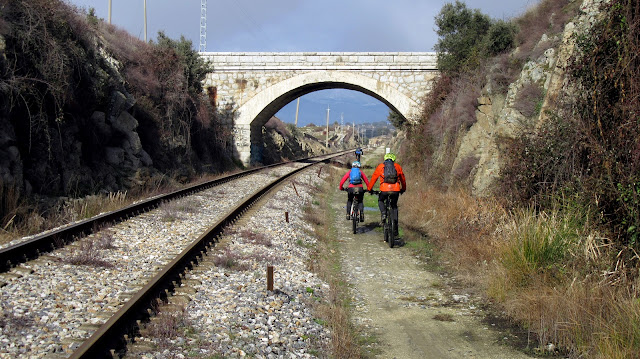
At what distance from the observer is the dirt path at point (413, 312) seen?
4.71m

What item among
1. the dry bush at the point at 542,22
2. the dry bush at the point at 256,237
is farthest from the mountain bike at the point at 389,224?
the dry bush at the point at 542,22

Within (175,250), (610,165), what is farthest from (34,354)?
(610,165)

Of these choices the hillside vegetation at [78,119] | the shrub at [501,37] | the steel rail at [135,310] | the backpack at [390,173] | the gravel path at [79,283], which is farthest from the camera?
the shrub at [501,37]

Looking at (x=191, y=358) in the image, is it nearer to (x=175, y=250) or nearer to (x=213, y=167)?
(x=175, y=250)

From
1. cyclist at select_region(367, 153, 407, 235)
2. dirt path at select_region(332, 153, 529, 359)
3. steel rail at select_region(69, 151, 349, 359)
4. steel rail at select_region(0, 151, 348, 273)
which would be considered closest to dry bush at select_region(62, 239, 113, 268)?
steel rail at select_region(0, 151, 348, 273)

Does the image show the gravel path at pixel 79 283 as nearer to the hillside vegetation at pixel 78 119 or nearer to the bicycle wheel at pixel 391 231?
the hillside vegetation at pixel 78 119

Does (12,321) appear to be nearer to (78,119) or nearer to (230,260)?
(230,260)

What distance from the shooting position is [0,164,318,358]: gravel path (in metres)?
3.79

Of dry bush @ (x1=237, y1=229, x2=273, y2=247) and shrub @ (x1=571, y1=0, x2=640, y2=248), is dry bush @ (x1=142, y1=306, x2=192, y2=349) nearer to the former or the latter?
dry bush @ (x1=237, y1=229, x2=273, y2=247)

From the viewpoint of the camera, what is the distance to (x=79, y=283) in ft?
17.1

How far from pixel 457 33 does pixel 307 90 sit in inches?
403

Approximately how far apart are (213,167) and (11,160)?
13556 mm

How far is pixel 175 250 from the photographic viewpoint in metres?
7.04

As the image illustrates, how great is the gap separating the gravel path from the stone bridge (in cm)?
1889
